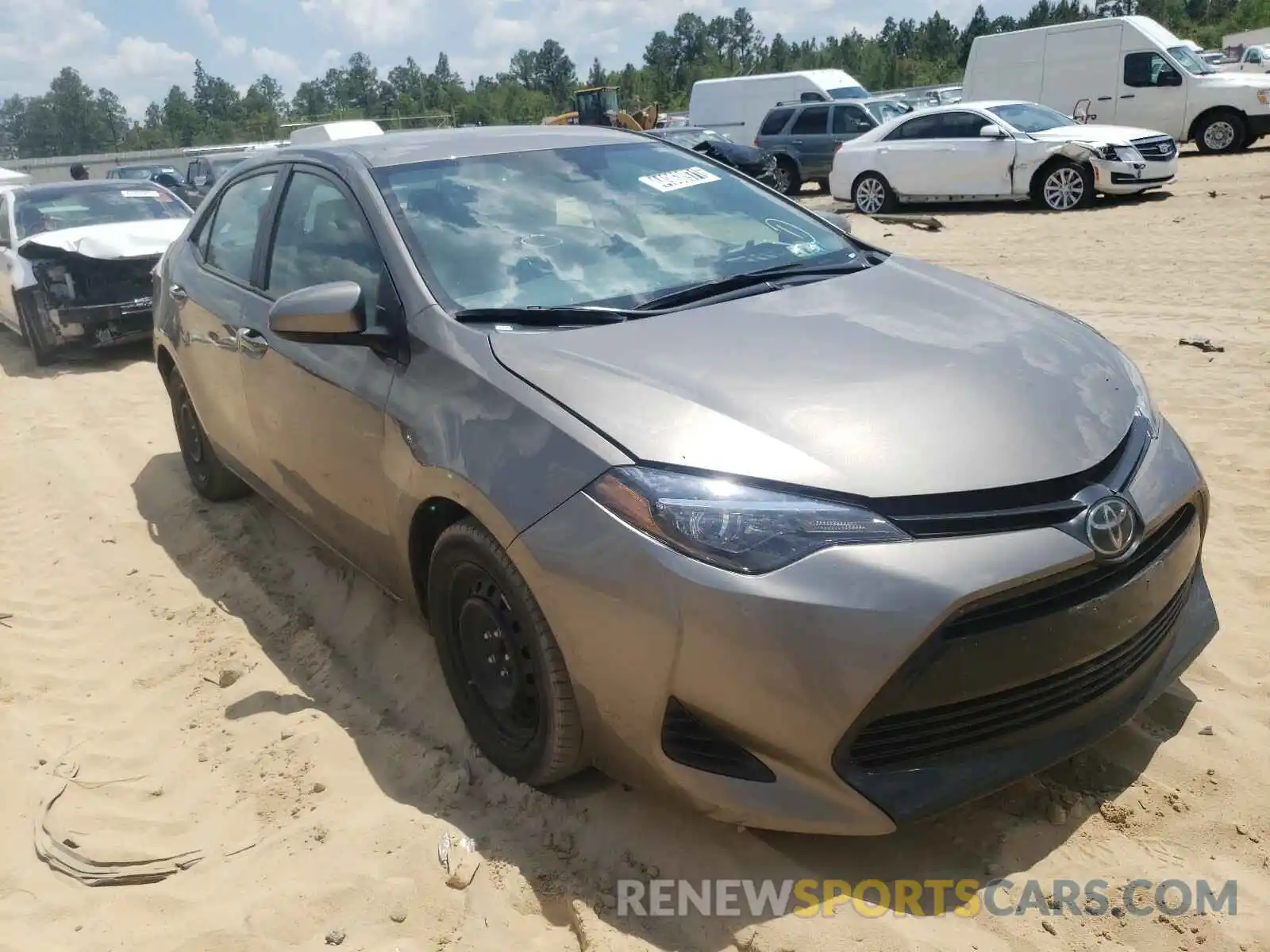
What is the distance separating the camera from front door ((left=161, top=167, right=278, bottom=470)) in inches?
157

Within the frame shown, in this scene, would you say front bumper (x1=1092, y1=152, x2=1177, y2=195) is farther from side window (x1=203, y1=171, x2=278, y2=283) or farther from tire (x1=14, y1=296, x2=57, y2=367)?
tire (x1=14, y1=296, x2=57, y2=367)

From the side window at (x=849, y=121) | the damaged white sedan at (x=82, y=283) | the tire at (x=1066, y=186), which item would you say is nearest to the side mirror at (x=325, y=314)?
the damaged white sedan at (x=82, y=283)

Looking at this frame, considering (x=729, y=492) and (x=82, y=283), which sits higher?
(x=729, y=492)

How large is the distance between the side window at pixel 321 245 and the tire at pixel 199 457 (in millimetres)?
1373

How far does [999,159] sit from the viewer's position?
13.8m

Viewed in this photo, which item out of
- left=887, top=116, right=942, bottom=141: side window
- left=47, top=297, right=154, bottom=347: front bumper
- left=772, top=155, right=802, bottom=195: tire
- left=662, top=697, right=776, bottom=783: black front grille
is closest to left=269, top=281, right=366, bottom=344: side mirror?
left=662, top=697, right=776, bottom=783: black front grille

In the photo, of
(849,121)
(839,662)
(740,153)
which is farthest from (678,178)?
(849,121)

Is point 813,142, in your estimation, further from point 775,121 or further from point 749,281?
point 749,281

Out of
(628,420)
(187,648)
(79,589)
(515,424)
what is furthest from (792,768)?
(79,589)

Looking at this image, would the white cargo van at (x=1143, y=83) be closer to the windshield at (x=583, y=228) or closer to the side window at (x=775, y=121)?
the side window at (x=775, y=121)

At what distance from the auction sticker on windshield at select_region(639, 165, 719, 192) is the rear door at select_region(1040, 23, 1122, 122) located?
54.8 feet

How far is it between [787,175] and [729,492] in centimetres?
1787

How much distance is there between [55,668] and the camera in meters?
3.72

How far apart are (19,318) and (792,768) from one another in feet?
29.2
